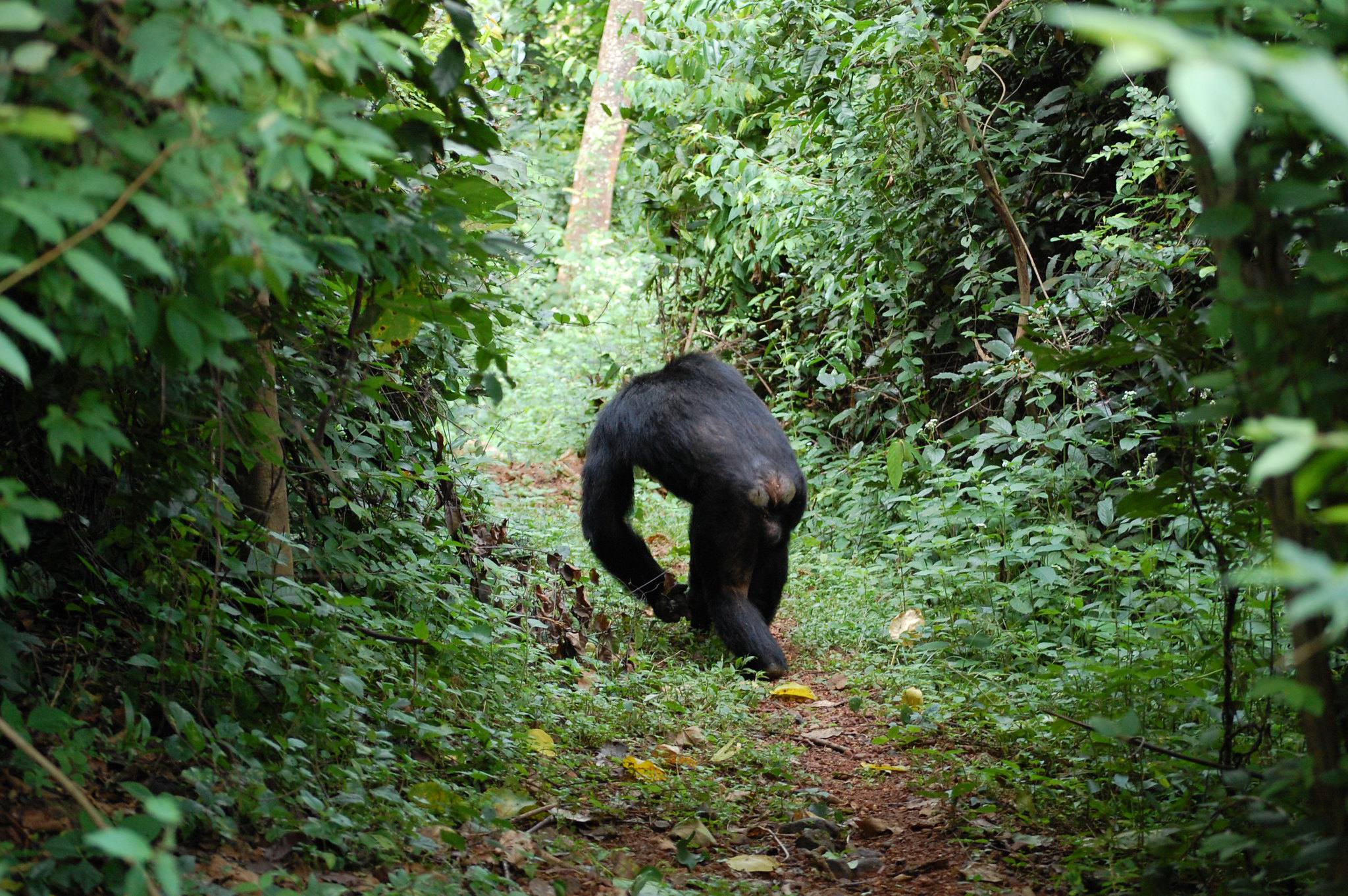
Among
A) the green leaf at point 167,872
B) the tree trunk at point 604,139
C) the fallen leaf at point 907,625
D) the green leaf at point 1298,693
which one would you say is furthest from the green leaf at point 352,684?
the tree trunk at point 604,139

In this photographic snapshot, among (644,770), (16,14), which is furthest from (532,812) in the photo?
(16,14)

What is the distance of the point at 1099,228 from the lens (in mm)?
5582

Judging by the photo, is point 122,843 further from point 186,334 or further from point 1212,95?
point 1212,95

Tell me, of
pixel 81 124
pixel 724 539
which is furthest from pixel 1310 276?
pixel 724 539

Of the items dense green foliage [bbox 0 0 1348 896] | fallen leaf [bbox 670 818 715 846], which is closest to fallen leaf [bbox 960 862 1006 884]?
dense green foliage [bbox 0 0 1348 896]

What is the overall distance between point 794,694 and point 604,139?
8582 millimetres

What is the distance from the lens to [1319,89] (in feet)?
3.00

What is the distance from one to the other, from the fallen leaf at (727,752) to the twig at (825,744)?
13.4 inches

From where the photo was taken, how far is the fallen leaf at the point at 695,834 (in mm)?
3150

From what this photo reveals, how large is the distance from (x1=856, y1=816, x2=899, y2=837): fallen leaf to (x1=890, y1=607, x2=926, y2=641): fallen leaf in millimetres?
1846

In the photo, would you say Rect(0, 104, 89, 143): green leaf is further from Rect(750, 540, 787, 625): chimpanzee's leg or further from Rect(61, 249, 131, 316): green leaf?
Rect(750, 540, 787, 625): chimpanzee's leg

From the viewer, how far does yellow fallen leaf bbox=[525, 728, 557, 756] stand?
11.7 ft

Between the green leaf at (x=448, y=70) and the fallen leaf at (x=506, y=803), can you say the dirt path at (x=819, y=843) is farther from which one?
the green leaf at (x=448, y=70)

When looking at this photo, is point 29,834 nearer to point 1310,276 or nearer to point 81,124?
point 81,124
